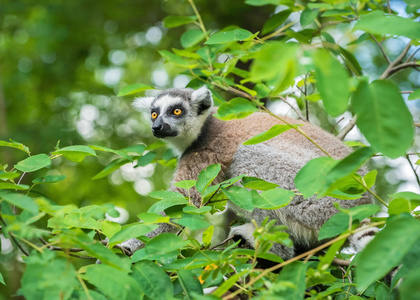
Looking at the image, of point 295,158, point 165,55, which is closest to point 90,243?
point 165,55

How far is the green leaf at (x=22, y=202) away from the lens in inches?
63.1

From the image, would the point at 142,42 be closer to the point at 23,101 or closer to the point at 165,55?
the point at 23,101

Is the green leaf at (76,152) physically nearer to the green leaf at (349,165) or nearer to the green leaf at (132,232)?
the green leaf at (132,232)

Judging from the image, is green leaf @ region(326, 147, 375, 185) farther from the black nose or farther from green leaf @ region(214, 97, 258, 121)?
the black nose

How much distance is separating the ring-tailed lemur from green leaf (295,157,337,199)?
1.53m

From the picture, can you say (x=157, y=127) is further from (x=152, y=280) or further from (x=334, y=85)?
(x=334, y=85)

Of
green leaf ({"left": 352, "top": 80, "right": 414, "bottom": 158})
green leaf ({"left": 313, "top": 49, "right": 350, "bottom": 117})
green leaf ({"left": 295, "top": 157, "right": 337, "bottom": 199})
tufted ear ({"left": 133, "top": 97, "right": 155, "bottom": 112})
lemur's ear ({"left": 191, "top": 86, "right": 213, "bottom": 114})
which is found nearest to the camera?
green leaf ({"left": 313, "top": 49, "right": 350, "bottom": 117})

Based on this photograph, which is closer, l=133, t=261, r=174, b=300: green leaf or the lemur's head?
l=133, t=261, r=174, b=300: green leaf

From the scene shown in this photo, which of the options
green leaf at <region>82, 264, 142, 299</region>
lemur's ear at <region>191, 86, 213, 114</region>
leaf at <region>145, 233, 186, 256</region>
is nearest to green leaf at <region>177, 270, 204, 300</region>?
leaf at <region>145, 233, 186, 256</region>

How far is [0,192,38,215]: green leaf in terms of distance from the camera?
5.26 feet

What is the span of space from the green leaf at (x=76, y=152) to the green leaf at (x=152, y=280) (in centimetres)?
75

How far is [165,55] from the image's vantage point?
3725 mm

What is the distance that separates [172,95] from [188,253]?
2586mm

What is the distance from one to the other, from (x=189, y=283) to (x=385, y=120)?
3.55 ft
